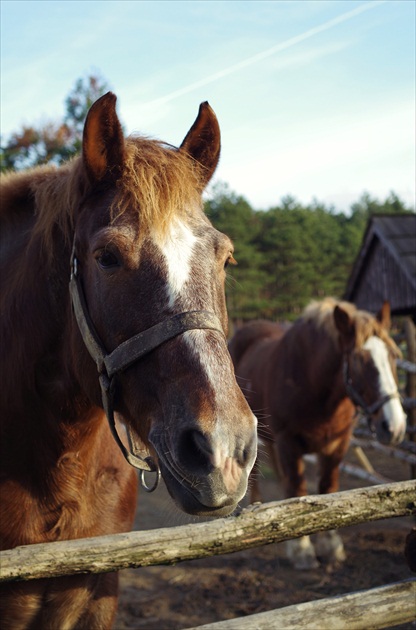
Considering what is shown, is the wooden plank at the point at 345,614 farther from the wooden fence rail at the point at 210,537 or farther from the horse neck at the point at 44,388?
the horse neck at the point at 44,388

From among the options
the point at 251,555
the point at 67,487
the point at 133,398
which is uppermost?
the point at 133,398

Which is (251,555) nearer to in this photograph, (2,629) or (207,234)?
(2,629)

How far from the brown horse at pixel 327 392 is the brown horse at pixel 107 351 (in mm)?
3338

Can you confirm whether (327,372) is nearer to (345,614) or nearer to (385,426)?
(385,426)

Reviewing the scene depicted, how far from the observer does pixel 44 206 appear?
2.38m

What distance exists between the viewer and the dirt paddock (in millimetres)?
4703

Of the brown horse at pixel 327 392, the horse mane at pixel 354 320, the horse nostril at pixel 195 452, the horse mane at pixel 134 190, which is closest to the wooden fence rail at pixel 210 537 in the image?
the horse nostril at pixel 195 452

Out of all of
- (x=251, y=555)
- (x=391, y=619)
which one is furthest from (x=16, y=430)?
(x=251, y=555)

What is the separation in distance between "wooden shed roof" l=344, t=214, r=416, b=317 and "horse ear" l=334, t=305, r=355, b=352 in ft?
26.3

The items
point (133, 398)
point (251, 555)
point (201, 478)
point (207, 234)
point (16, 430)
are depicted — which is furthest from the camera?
point (251, 555)

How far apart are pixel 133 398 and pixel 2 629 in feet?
4.12

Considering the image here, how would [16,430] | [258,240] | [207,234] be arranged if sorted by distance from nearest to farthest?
[207,234]
[16,430]
[258,240]

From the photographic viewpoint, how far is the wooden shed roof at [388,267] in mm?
14516

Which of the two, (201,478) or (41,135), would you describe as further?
(41,135)
